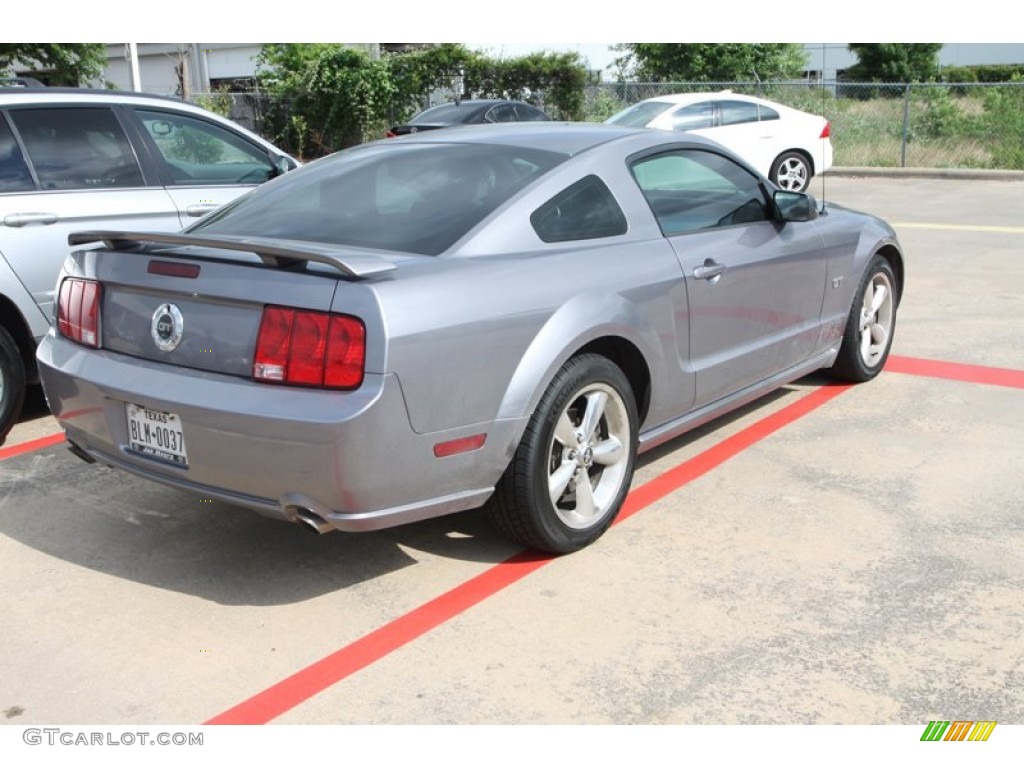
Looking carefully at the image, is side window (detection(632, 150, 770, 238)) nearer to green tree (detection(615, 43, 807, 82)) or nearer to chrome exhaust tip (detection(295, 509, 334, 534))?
chrome exhaust tip (detection(295, 509, 334, 534))

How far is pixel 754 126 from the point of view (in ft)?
53.7

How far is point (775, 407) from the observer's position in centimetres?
602

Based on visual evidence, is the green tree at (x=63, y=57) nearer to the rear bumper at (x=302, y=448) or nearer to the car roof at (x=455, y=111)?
the car roof at (x=455, y=111)

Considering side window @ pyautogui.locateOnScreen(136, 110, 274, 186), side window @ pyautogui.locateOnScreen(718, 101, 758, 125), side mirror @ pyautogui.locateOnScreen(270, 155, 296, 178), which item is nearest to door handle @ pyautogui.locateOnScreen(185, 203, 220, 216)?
side window @ pyautogui.locateOnScreen(136, 110, 274, 186)

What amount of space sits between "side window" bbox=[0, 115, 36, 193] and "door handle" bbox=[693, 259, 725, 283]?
343cm

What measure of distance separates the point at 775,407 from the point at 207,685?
3.64 metres

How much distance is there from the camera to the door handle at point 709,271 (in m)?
4.66

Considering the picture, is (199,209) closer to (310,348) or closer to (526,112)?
(310,348)

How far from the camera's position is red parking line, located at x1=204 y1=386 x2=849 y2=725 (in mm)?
3186

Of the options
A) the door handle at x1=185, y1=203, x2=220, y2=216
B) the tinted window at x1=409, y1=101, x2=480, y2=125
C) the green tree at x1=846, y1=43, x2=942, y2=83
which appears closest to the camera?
the door handle at x1=185, y1=203, x2=220, y2=216

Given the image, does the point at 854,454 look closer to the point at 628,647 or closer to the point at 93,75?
the point at 628,647

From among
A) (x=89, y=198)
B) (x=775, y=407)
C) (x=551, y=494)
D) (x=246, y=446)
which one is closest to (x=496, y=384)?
(x=551, y=494)
